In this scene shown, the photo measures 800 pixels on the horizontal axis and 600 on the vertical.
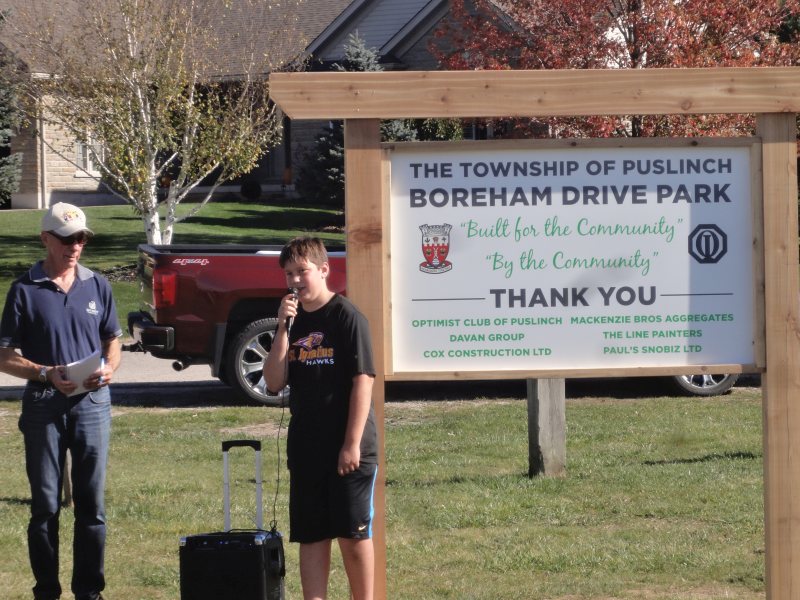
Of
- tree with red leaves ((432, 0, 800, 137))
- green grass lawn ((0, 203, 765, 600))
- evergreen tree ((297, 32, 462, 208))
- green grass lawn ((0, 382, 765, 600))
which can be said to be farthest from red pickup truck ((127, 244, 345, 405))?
evergreen tree ((297, 32, 462, 208))

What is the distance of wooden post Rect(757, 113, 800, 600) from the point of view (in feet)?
16.0

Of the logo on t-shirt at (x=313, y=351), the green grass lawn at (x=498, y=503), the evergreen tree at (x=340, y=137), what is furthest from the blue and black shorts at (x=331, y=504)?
the evergreen tree at (x=340, y=137)

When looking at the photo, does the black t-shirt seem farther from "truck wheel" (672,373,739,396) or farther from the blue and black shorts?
"truck wheel" (672,373,739,396)

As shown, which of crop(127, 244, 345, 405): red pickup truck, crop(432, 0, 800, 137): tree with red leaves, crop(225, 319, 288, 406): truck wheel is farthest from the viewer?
crop(432, 0, 800, 137): tree with red leaves

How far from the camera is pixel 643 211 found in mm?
4895

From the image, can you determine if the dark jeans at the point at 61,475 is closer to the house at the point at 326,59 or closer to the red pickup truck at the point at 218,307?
the red pickup truck at the point at 218,307

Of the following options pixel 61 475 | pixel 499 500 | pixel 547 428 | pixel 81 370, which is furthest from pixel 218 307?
pixel 81 370

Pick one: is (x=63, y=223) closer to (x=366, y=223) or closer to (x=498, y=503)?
(x=366, y=223)

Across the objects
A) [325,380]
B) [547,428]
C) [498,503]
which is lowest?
[498,503]

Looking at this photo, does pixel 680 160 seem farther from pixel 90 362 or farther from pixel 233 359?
pixel 233 359

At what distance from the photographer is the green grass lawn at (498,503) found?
589cm

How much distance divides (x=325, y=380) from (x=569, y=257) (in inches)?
43.7

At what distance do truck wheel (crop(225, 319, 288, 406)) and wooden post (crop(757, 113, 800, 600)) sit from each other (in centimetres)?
677

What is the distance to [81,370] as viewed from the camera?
5348mm
